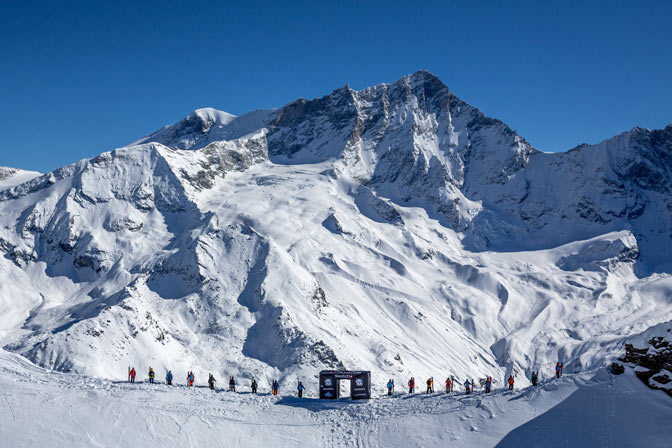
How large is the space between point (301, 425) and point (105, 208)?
132m

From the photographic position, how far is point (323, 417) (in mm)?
53906

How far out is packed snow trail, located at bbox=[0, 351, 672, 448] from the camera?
45875 mm

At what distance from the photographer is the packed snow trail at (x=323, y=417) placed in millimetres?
45875

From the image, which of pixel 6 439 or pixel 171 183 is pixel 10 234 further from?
pixel 6 439

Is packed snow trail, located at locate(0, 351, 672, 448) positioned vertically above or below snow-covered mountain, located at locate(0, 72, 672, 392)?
below

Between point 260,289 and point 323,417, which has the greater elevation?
point 260,289

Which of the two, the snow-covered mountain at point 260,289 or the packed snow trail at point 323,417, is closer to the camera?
the packed snow trail at point 323,417

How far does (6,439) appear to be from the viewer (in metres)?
43.4

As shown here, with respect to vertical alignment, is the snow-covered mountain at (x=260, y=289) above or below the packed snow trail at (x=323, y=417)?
above

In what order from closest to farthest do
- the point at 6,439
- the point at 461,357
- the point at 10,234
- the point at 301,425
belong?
the point at 6,439
the point at 301,425
the point at 461,357
the point at 10,234

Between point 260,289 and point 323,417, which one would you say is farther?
point 260,289

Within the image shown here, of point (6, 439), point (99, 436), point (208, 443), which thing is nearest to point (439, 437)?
point (208, 443)

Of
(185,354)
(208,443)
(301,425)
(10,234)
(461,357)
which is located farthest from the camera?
(10,234)

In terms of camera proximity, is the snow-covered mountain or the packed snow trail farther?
the snow-covered mountain
